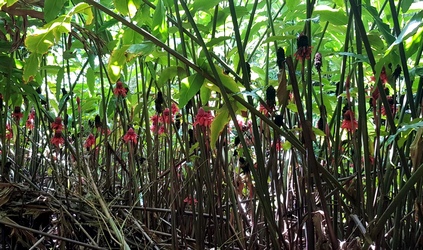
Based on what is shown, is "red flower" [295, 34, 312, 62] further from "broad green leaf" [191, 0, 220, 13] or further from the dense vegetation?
"broad green leaf" [191, 0, 220, 13]

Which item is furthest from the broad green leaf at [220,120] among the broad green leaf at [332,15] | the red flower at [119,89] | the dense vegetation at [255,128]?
the red flower at [119,89]

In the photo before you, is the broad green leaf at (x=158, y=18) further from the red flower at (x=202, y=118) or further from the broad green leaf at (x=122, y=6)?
the red flower at (x=202, y=118)

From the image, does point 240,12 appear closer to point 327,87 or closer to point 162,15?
point 162,15

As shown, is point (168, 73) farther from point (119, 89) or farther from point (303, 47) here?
point (119, 89)

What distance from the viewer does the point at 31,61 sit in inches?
28.2

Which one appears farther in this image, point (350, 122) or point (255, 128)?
point (350, 122)

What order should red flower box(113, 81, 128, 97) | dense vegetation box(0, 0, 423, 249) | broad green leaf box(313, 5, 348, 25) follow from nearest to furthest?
dense vegetation box(0, 0, 423, 249)
broad green leaf box(313, 5, 348, 25)
red flower box(113, 81, 128, 97)

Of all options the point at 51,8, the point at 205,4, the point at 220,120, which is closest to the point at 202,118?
the point at 220,120

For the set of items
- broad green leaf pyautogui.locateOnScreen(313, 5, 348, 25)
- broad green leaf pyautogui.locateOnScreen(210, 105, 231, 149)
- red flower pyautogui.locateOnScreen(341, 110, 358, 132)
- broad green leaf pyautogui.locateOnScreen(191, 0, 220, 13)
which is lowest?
red flower pyautogui.locateOnScreen(341, 110, 358, 132)

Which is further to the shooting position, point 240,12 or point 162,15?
point 240,12

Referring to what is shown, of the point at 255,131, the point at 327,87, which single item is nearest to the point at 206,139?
the point at 255,131

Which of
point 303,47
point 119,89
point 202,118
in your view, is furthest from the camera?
point 119,89

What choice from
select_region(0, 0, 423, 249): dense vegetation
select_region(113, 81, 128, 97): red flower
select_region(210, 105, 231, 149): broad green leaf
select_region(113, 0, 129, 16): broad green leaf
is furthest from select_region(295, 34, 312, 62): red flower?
select_region(113, 81, 128, 97): red flower

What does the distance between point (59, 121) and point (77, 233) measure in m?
0.25
